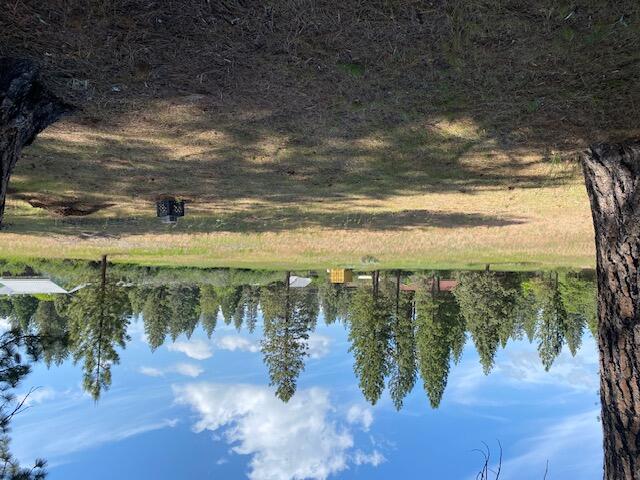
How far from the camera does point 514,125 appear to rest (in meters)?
10.4

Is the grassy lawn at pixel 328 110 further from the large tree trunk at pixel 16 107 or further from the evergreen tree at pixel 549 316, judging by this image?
the evergreen tree at pixel 549 316

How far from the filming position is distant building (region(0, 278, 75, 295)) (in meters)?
29.7

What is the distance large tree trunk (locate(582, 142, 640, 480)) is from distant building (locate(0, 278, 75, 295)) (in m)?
31.0

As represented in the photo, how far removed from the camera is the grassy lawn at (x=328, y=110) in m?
7.62

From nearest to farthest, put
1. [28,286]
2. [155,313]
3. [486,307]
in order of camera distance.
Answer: [28,286]
[486,307]
[155,313]

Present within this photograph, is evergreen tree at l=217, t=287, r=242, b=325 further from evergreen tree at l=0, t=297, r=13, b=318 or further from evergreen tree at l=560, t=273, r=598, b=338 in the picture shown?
evergreen tree at l=0, t=297, r=13, b=318

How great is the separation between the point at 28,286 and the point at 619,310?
3389cm

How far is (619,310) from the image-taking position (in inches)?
249

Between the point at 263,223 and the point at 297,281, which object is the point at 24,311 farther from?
the point at 263,223

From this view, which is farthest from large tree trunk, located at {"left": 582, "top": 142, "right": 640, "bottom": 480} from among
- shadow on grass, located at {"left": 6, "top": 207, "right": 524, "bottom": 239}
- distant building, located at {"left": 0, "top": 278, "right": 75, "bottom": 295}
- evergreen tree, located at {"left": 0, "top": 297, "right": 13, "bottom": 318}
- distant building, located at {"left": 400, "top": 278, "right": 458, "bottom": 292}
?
evergreen tree, located at {"left": 0, "top": 297, "right": 13, "bottom": 318}

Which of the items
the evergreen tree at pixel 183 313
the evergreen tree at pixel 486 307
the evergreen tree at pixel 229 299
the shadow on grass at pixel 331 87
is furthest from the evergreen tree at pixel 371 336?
the evergreen tree at pixel 183 313

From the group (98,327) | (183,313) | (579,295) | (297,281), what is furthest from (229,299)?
(579,295)

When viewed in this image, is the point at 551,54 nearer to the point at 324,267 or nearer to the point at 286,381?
the point at 324,267

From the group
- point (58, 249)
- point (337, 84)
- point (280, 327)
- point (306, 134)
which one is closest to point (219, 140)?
point (306, 134)
